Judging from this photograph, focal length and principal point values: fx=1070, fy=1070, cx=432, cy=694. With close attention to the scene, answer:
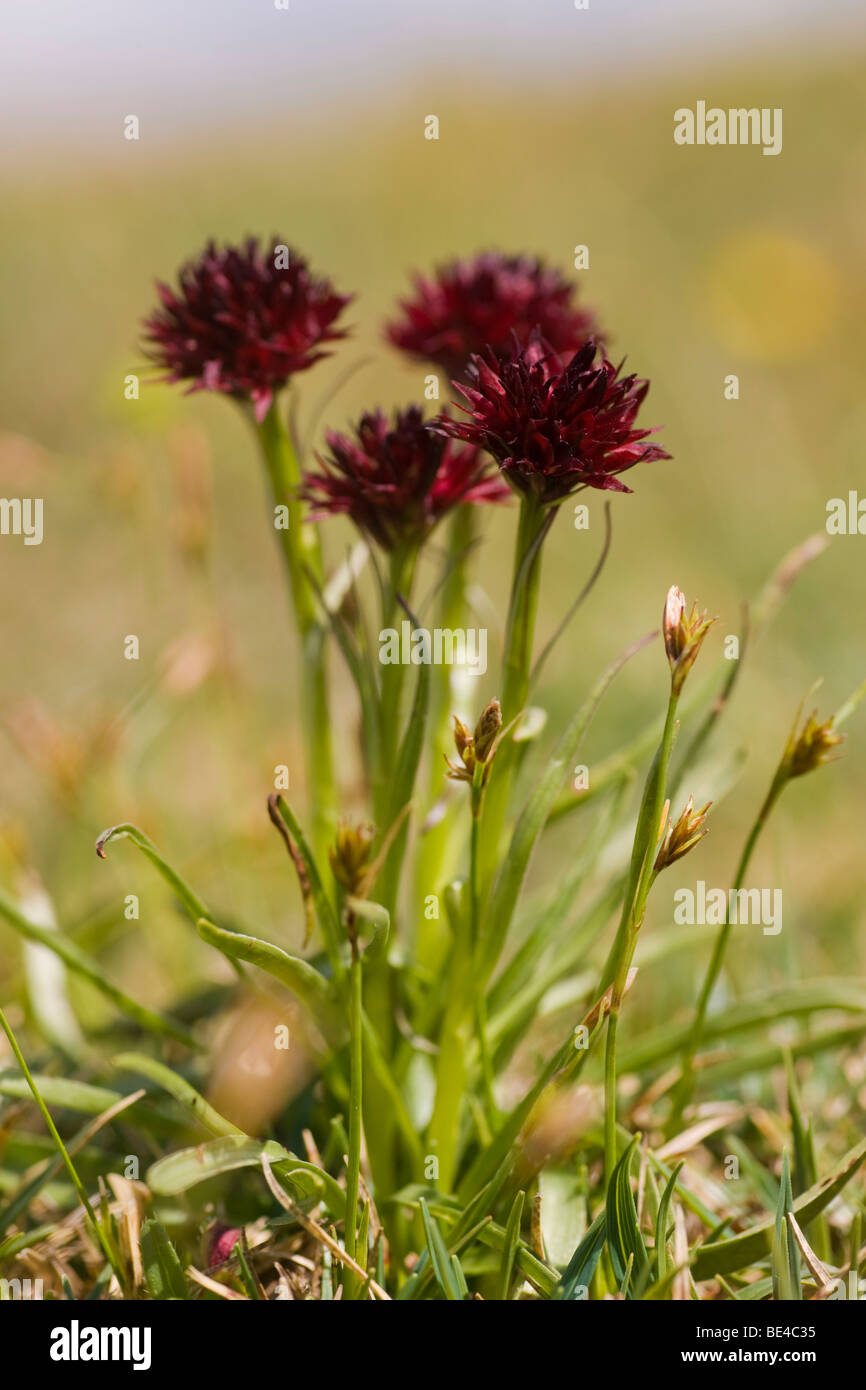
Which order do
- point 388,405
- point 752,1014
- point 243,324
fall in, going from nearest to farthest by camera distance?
point 243,324 → point 752,1014 → point 388,405

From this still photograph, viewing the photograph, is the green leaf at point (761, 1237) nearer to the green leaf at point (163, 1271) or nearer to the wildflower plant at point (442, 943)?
the wildflower plant at point (442, 943)

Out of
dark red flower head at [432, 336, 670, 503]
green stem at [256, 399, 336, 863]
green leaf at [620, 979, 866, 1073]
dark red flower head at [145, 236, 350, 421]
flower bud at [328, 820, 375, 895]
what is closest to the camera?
flower bud at [328, 820, 375, 895]

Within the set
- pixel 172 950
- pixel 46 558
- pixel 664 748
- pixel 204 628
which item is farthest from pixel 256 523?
pixel 664 748

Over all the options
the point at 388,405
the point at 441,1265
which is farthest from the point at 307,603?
the point at 388,405

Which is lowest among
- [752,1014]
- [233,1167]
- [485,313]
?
[233,1167]

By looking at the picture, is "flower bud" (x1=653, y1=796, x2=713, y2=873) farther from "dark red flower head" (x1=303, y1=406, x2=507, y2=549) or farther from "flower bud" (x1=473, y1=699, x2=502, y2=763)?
"dark red flower head" (x1=303, y1=406, x2=507, y2=549)

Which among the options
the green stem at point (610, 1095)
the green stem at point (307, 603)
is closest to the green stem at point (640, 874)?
the green stem at point (610, 1095)

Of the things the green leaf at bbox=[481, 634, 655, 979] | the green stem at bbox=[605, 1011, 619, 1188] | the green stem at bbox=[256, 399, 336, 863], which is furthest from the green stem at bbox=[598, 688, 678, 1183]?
the green stem at bbox=[256, 399, 336, 863]

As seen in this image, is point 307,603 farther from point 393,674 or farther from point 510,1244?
point 510,1244
